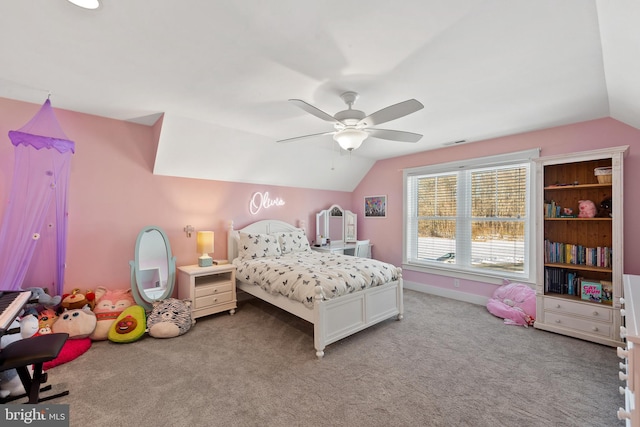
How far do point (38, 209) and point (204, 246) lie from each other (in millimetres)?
1634

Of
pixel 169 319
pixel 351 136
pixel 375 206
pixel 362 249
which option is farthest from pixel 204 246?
pixel 375 206

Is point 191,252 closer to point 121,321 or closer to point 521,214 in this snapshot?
point 121,321

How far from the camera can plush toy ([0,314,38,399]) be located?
6.48 feet

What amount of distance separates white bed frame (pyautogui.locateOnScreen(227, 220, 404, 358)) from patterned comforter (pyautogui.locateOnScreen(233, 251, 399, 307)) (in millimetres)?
78

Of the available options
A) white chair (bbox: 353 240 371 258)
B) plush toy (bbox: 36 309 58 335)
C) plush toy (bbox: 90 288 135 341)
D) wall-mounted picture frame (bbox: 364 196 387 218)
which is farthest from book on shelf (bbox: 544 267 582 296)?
plush toy (bbox: 36 309 58 335)

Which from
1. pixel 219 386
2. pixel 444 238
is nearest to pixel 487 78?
pixel 444 238

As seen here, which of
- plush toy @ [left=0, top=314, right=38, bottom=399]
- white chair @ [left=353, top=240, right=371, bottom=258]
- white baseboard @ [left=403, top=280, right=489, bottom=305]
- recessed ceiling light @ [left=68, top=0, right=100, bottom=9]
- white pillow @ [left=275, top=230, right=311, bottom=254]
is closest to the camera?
recessed ceiling light @ [left=68, top=0, right=100, bottom=9]

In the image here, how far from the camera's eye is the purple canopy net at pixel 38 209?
247cm

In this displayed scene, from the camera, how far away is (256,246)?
401 centimetres

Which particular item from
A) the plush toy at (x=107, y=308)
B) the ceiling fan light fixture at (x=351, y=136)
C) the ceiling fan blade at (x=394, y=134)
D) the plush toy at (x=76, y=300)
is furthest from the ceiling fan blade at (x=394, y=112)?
the plush toy at (x=76, y=300)

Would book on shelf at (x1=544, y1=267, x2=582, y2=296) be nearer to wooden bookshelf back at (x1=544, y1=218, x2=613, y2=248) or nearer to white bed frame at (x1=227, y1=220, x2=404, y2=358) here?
wooden bookshelf back at (x1=544, y1=218, x2=613, y2=248)

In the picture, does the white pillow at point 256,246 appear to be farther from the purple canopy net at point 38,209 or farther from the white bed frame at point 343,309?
the purple canopy net at point 38,209

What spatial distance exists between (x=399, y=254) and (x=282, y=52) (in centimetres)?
423

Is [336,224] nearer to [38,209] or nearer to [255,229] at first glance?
[255,229]
